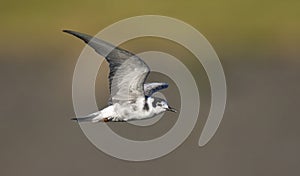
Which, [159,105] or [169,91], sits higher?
[169,91]

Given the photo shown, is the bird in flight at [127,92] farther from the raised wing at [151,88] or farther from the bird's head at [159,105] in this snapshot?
the raised wing at [151,88]

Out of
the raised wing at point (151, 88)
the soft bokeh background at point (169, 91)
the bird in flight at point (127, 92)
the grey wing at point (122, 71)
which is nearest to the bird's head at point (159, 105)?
the bird in flight at point (127, 92)

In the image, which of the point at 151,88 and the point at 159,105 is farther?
the point at 151,88

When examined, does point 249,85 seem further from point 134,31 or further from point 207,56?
point 134,31

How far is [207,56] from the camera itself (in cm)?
1473

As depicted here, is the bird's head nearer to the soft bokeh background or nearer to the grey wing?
the grey wing

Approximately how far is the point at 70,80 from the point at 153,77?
1.43 meters

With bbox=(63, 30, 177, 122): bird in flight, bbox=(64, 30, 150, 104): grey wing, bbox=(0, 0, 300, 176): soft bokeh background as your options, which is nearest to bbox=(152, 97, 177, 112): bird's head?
bbox=(63, 30, 177, 122): bird in flight

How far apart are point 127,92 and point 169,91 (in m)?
6.09

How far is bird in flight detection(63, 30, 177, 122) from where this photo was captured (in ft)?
21.8

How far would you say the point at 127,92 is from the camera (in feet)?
22.5

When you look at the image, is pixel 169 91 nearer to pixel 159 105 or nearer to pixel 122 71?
pixel 159 105

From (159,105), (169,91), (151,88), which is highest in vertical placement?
(169,91)

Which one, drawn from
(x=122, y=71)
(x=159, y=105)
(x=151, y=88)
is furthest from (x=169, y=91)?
(x=122, y=71)
